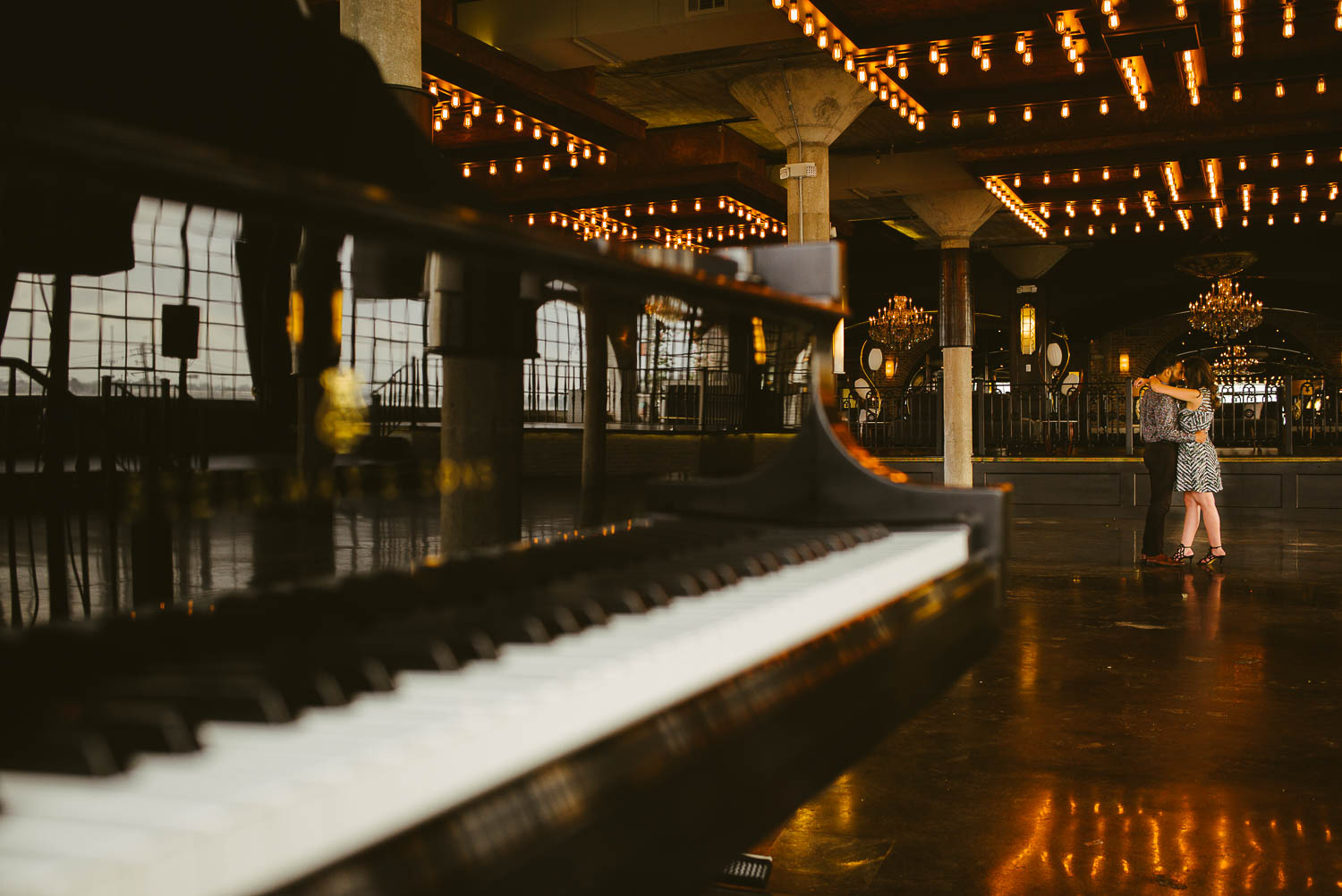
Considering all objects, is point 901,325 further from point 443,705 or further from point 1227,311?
point 443,705

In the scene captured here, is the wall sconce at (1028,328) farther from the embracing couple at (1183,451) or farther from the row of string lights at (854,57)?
the embracing couple at (1183,451)

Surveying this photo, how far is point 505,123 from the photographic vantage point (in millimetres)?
11164

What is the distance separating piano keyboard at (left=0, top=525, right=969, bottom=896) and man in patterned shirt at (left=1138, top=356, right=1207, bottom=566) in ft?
23.0

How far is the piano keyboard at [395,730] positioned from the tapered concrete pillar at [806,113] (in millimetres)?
11732

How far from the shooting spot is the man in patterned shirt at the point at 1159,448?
7.59m

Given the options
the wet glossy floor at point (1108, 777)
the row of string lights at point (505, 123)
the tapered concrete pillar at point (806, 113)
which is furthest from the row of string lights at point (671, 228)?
the wet glossy floor at point (1108, 777)

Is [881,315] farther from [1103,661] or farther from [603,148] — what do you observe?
[1103,661]

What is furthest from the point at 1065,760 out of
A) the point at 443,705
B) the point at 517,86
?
the point at 517,86

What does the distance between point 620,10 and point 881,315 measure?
11.5 m

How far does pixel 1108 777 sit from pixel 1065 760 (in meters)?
0.18

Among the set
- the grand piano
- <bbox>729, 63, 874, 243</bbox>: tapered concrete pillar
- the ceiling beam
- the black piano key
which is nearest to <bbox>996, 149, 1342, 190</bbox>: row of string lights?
<bbox>729, 63, 874, 243</bbox>: tapered concrete pillar

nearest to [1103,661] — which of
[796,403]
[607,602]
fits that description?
[796,403]

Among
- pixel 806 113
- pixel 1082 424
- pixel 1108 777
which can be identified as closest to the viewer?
pixel 1108 777

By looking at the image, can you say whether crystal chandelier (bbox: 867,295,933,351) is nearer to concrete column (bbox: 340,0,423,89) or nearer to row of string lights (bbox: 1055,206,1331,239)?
row of string lights (bbox: 1055,206,1331,239)
